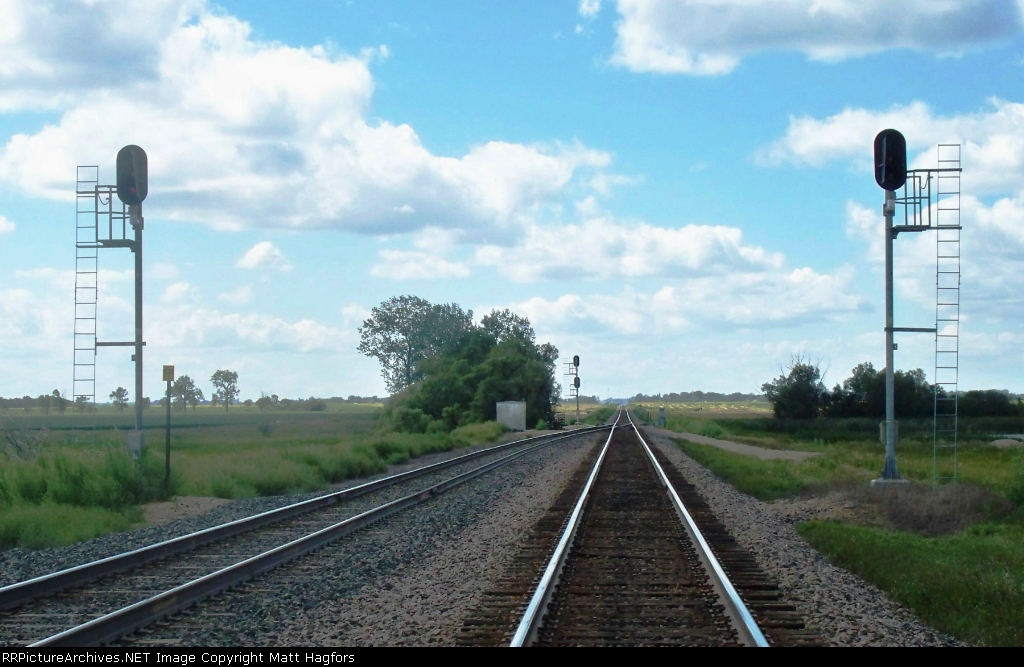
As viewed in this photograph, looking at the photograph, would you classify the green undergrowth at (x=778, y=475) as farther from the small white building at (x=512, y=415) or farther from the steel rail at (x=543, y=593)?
the small white building at (x=512, y=415)

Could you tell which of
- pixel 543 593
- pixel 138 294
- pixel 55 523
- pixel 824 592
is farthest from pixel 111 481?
pixel 824 592

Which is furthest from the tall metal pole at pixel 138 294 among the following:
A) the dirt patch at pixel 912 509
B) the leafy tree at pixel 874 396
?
the leafy tree at pixel 874 396

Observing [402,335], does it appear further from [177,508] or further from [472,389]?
[177,508]

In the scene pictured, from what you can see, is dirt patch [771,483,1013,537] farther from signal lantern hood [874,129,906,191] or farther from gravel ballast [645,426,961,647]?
signal lantern hood [874,129,906,191]

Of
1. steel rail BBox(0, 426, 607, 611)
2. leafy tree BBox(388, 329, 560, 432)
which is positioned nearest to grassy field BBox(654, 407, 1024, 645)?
steel rail BBox(0, 426, 607, 611)

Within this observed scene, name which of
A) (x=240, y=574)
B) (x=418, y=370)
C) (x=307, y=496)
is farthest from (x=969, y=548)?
(x=418, y=370)

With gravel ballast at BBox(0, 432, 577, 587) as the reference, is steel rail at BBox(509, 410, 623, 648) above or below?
above

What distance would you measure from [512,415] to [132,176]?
48440mm

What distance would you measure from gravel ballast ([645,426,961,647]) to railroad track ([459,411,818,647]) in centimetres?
24

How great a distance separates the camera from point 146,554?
12.0 m

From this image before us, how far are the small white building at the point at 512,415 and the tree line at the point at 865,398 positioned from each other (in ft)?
83.8

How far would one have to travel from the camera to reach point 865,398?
248 feet

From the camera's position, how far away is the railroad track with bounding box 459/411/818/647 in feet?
26.5

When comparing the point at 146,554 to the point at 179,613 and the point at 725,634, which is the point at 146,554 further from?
the point at 725,634
